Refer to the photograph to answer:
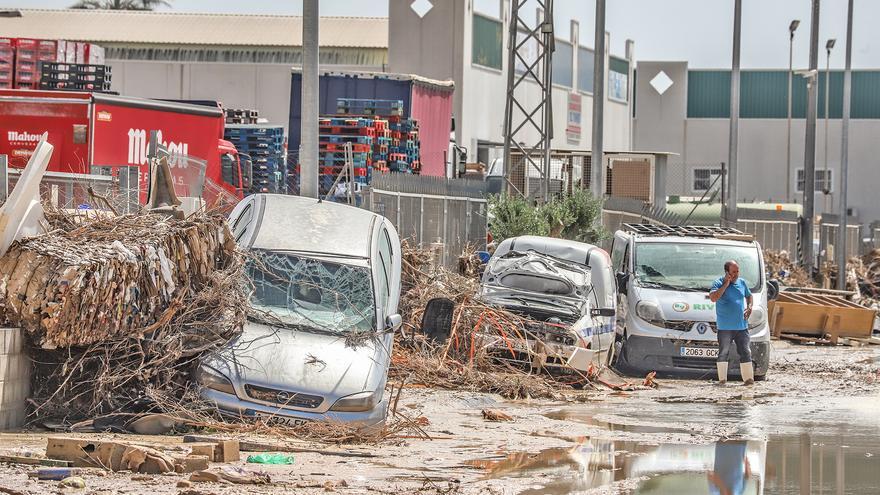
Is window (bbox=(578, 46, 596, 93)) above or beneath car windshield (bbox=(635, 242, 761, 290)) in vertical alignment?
above

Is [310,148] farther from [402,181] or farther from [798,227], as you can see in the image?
[798,227]

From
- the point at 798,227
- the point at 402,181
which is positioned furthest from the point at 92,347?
the point at 798,227

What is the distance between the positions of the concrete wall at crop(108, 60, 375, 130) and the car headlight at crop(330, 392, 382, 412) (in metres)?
44.0

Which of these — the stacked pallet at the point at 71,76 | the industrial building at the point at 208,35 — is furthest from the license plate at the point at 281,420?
the industrial building at the point at 208,35

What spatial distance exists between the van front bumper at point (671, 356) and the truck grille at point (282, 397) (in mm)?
9261

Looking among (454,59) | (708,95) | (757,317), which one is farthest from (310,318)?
(708,95)

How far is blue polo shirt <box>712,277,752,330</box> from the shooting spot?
19.3 meters

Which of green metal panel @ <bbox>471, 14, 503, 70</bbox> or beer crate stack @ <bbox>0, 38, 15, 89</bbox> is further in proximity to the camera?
green metal panel @ <bbox>471, 14, 503, 70</bbox>

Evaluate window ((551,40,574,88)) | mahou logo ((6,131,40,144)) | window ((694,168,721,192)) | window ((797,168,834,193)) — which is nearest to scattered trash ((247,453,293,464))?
mahou logo ((6,131,40,144))

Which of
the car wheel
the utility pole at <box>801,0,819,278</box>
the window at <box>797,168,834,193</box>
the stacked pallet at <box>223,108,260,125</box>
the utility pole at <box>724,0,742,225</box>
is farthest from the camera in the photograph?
the window at <box>797,168,834,193</box>

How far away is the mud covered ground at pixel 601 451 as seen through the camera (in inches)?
391

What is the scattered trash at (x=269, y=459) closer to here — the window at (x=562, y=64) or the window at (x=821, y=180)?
the window at (x=562, y=64)

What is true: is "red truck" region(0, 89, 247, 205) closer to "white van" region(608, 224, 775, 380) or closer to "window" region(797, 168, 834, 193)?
"white van" region(608, 224, 775, 380)

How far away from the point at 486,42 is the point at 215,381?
45885 mm
